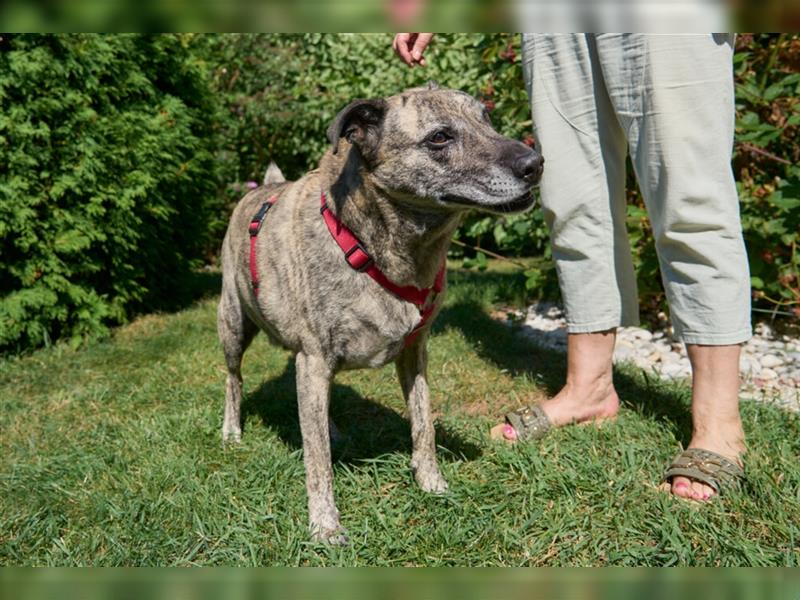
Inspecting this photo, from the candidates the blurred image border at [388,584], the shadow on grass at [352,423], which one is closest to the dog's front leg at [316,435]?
the shadow on grass at [352,423]

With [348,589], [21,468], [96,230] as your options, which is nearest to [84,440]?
[21,468]

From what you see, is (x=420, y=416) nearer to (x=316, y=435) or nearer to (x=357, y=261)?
(x=316, y=435)

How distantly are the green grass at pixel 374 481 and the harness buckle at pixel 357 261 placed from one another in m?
0.90

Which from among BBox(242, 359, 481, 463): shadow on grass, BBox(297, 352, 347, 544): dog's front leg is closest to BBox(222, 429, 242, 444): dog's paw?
BBox(242, 359, 481, 463): shadow on grass

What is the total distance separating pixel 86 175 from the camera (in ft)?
16.2

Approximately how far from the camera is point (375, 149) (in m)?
2.37

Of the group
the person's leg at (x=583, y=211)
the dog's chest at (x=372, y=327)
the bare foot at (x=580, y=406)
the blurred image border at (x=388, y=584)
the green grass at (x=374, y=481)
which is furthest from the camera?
the bare foot at (x=580, y=406)

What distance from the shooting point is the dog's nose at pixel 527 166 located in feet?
7.30

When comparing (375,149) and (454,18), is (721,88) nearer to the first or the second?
(375,149)

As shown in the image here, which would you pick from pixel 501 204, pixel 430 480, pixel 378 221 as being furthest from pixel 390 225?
pixel 430 480

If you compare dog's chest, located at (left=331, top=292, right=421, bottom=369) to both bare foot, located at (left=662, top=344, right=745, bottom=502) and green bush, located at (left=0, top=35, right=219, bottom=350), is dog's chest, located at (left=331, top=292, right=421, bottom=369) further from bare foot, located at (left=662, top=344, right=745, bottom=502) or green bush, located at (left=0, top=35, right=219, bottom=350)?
green bush, located at (left=0, top=35, right=219, bottom=350)

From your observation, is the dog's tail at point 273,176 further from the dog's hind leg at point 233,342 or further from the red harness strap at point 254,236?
the red harness strap at point 254,236

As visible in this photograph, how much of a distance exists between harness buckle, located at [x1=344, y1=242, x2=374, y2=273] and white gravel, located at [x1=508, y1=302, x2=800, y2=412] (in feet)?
6.95

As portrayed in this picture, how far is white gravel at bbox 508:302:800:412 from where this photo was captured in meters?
3.53
